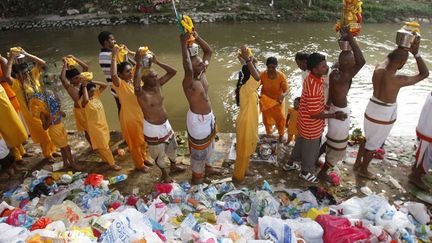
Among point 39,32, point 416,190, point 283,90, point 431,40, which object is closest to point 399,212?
point 416,190

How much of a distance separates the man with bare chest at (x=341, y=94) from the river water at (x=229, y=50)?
2541 mm

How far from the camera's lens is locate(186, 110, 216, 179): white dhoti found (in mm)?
4188

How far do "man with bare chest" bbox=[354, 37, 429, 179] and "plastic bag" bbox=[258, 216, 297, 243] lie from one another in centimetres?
198

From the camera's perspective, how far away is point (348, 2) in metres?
3.94

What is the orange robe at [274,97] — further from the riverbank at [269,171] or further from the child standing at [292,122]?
the riverbank at [269,171]

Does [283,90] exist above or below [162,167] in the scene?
above

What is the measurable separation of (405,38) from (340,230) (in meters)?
2.33

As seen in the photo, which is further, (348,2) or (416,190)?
(416,190)

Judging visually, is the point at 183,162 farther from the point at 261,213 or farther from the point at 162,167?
the point at 261,213

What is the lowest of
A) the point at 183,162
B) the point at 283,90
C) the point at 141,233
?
the point at 183,162

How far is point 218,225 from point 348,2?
118 inches

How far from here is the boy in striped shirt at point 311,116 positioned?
3.92 m

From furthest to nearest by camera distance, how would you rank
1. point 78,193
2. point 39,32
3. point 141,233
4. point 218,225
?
point 39,32 → point 78,193 → point 218,225 → point 141,233

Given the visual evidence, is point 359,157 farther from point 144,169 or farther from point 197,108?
point 144,169
